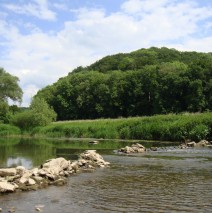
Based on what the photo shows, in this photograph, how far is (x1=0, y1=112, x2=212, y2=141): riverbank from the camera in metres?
50.6

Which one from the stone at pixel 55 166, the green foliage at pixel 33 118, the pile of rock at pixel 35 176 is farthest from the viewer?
the green foliage at pixel 33 118

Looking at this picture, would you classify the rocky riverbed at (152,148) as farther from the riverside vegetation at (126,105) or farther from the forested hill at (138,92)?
the forested hill at (138,92)

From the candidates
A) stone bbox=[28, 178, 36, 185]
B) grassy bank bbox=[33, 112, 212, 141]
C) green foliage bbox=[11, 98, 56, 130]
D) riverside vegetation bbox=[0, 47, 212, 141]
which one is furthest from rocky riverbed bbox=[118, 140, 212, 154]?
green foliage bbox=[11, 98, 56, 130]

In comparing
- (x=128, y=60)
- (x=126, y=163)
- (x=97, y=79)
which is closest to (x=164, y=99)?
(x=97, y=79)

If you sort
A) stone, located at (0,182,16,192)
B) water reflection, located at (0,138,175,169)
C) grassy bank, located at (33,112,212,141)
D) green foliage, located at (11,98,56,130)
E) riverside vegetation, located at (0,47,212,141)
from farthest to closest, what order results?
green foliage, located at (11,98,56,130), riverside vegetation, located at (0,47,212,141), grassy bank, located at (33,112,212,141), water reflection, located at (0,138,175,169), stone, located at (0,182,16,192)

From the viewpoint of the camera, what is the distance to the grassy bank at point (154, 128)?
50500mm

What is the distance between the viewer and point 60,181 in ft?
66.4

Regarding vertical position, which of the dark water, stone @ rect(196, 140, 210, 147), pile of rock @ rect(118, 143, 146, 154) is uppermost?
stone @ rect(196, 140, 210, 147)

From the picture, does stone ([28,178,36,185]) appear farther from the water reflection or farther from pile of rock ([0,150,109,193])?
the water reflection

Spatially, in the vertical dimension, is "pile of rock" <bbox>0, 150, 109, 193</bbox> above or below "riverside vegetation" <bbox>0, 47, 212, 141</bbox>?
below

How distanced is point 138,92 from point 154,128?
59326 millimetres

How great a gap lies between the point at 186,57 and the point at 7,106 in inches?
3573

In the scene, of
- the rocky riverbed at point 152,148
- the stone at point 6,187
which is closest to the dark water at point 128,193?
the stone at point 6,187

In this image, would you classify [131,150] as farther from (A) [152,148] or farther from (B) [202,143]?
(B) [202,143]
